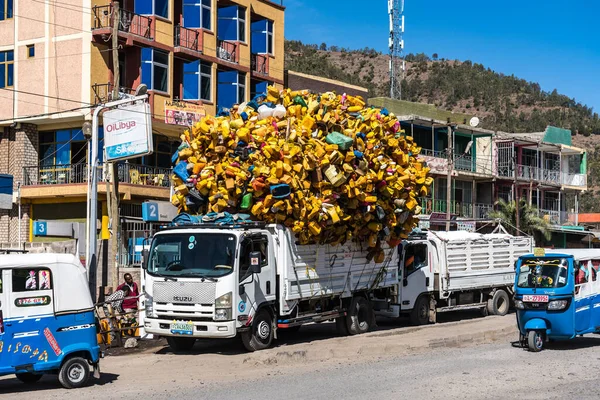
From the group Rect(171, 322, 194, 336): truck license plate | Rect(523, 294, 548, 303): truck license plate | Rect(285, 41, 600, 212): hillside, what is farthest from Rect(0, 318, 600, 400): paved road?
Rect(285, 41, 600, 212): hillside

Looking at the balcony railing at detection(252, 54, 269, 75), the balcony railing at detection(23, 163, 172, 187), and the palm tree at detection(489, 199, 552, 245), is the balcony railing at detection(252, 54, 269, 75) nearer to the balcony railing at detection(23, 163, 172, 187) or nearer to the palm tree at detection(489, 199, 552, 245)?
the balcony railing at detection(23, 163, 172, 187)

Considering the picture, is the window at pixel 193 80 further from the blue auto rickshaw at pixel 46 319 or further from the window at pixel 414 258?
the blue auto rickshaw at pixel 46 319

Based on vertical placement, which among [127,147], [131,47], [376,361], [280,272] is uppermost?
[131,47]

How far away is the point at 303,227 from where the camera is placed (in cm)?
1778

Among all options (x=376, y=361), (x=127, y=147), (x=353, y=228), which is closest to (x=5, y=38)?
(x=127, y=147)

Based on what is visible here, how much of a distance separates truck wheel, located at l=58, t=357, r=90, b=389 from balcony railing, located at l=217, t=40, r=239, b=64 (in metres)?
24.1

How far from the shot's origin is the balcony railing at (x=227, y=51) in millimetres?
35500

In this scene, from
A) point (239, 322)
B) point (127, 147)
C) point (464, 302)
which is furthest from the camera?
point (464, 302)

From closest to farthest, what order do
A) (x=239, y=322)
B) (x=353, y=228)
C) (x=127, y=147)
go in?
(x=239, y=322)
(x=353, y=228)
(x=127, y=147)

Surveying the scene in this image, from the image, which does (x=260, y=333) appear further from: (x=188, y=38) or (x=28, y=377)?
(x=188, y=38)

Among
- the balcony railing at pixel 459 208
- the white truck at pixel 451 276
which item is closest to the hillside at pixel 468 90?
the balcony railing at pixel 459 208

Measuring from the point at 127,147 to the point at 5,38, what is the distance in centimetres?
1355

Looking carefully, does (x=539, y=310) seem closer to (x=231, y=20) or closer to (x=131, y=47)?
(x=131, y=47)

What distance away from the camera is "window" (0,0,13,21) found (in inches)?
1302
